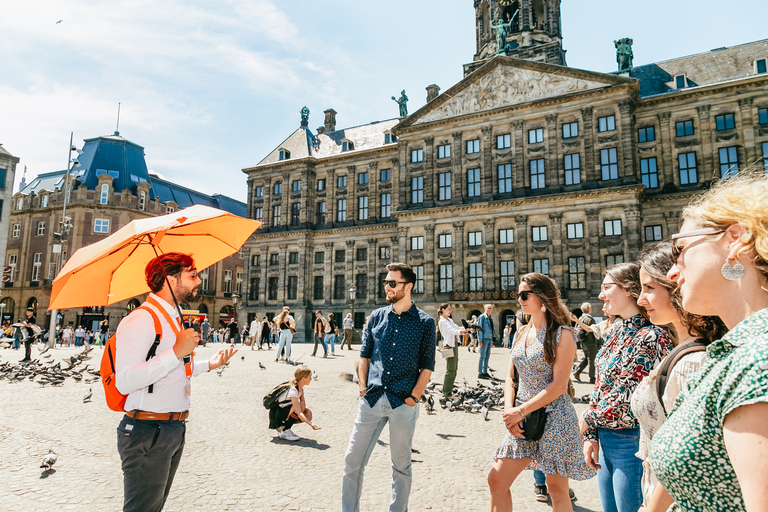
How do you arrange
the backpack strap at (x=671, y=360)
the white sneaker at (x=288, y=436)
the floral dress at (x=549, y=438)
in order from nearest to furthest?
the backpack strap at (x=671, y=360) → the floral dress at (x=549, y=438) → the white sneaker at (x=288, y=436)

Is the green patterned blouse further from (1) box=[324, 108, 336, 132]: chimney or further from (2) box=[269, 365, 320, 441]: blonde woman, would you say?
(1) box=[324, 108, 336, 132]: chimney

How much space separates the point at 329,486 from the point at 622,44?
3953cm

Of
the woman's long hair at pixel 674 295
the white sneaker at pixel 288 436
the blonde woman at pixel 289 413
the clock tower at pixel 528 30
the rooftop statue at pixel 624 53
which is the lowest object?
the white sneaker at pixel 288 436

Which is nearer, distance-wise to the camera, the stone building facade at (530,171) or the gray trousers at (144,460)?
the gray trousers at (144,460)

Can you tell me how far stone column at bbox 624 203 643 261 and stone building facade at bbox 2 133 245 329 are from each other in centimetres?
4146

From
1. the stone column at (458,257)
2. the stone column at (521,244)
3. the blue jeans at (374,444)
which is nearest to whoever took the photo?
the blue jeans at (374,444)

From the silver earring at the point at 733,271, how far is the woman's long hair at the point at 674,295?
109 cm

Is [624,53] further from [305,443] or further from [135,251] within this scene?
[135,251]

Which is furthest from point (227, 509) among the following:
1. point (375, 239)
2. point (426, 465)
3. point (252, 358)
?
point (375, 239)

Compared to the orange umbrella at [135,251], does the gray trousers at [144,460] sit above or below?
below

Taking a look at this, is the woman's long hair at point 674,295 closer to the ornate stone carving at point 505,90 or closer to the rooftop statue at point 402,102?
the ornate stone carving at point 505,90

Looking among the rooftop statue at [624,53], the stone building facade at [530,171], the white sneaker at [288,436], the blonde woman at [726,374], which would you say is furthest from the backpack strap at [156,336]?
the rooftop statue at [624,53]

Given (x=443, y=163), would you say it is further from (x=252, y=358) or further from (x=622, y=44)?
(x=252, y=358)

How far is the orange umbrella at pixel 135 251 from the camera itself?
3.38 meters
